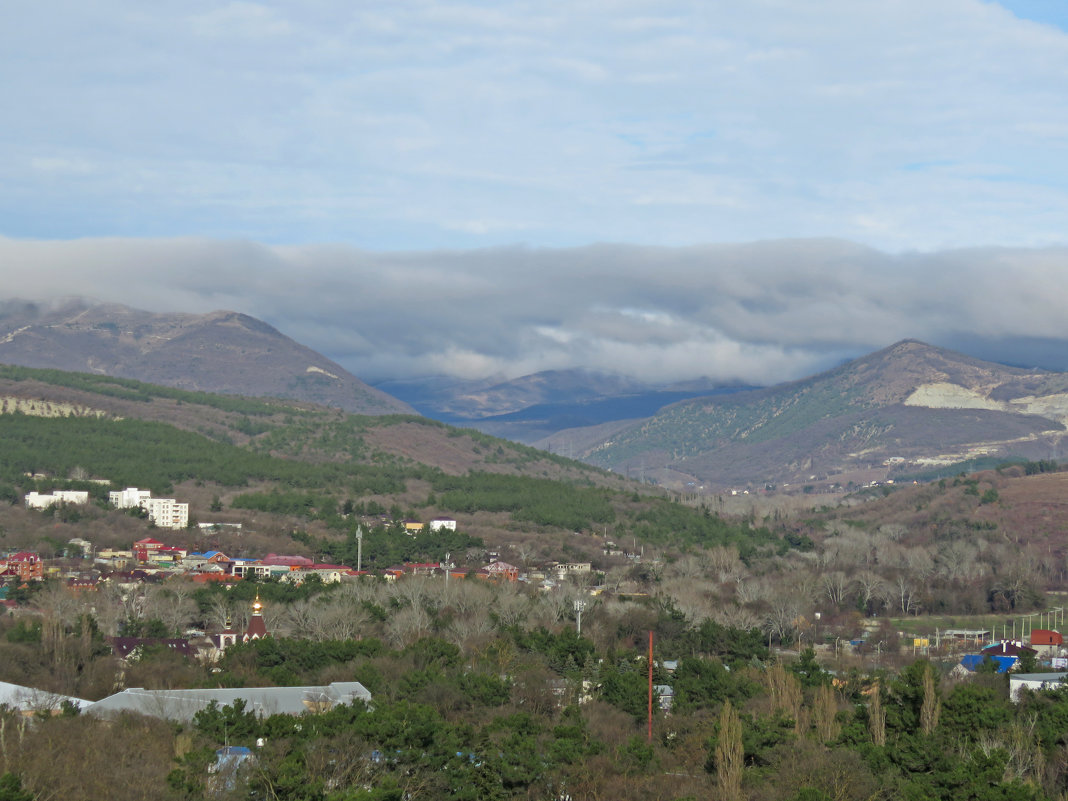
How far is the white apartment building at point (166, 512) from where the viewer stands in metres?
174

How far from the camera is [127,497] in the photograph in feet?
596

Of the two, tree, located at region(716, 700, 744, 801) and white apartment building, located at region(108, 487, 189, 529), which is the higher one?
tree, located at region(716, 700, 744, 801)

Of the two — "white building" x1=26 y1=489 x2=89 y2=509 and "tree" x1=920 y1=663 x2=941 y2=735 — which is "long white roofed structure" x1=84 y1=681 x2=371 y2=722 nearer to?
"tree" x1=920 y1=663 x2=941 y2=735

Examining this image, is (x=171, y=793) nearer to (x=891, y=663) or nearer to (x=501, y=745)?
(x=501, y=745)

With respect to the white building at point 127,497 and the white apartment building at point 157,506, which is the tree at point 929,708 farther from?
the white building at point 127,497

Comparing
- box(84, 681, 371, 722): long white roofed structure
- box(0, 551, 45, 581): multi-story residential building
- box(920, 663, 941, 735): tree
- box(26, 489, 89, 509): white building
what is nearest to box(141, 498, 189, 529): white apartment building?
box(26, 489, 89, 509): white building

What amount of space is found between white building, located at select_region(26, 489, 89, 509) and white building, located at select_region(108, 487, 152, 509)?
11.7ft

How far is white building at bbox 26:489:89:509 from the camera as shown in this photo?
171 m

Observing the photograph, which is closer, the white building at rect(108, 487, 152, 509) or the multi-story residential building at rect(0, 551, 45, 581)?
the multi-story residential building at rect(0, 551, 45, 581)

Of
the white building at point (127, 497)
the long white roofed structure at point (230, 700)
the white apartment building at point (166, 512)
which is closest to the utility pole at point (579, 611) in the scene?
the long white roofed structure at point (230, 700)

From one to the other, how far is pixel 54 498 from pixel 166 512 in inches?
554

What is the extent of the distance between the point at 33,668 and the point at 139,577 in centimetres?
5512

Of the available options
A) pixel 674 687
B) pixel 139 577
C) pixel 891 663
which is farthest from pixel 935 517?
pixel 674 687

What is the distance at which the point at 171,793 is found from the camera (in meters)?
43.0
